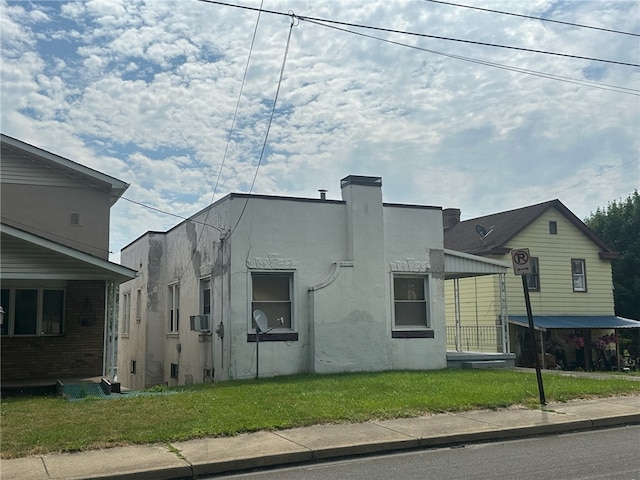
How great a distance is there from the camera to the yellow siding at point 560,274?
25984 mm

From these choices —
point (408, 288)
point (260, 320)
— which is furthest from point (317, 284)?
point (408, 288)

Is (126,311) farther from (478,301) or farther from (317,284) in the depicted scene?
(478,301)

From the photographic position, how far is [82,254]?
13703mm

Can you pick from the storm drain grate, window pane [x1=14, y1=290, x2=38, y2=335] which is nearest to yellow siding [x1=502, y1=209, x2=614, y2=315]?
the storm drain grate

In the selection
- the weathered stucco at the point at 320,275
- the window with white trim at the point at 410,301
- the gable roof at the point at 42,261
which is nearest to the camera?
the gable roof at the point at 42,261

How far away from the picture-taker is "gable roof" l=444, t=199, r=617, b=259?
25.8 meters

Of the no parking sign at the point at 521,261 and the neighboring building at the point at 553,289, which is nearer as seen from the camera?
the no parking sign at the point at 521,261

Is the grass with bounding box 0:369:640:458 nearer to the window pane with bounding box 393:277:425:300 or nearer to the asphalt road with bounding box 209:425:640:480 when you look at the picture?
the asphalt road with bounding box 209:425:640:480

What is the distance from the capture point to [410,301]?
59.0 feet

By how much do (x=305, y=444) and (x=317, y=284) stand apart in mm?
8628

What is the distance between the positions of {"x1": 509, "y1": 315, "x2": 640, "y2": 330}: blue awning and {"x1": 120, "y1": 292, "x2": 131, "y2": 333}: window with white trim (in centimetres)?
1471

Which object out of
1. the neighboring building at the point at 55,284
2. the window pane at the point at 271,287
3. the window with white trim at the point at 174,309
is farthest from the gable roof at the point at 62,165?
the window pane at the point at 271,287

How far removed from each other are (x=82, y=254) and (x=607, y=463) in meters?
10.8

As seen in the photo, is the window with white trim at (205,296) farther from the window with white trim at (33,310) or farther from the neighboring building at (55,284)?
the window with white trim at (33,310)
